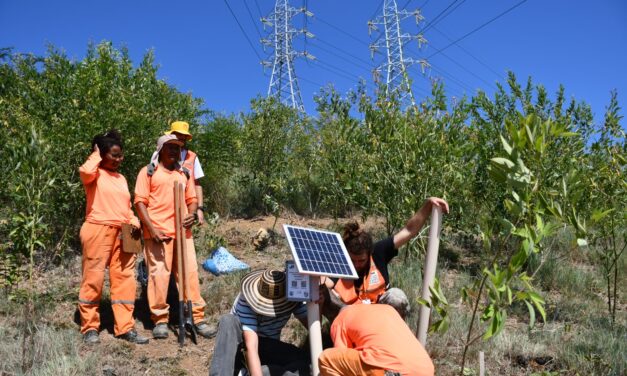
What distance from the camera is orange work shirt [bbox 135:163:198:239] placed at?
5129 millimetres

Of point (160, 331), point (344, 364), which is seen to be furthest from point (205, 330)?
point (344, 364)

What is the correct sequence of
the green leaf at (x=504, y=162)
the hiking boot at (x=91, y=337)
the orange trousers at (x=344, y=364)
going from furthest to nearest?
the hiking boot at (x=91, y=337) < the orange trousers at (x=344, y=364) < the green leaf at (x=504, y=162)

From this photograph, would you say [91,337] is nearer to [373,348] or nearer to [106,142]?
A: [106,142]

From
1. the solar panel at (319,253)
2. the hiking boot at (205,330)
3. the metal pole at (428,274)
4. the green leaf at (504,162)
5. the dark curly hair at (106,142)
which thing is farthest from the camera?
the hiking boot at (205,330)

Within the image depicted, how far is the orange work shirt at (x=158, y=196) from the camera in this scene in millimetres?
5129

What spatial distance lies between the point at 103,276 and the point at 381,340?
2.94m

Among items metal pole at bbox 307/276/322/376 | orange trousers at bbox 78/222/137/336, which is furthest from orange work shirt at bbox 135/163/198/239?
metal pole at bbox 307/276/322/376

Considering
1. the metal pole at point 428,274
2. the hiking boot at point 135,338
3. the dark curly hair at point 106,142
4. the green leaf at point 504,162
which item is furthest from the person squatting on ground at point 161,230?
the green leaf at point 504,162

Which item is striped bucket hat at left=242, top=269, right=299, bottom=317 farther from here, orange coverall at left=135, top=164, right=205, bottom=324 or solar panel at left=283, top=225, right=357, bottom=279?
orange coverall at left=135, top=164, right=205, bottom=324

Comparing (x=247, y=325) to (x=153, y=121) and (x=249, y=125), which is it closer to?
(x=153, y=121)

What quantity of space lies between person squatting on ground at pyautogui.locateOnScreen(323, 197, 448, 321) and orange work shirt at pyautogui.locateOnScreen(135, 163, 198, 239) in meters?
1.86

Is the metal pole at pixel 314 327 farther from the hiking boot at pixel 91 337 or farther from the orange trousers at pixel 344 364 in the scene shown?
the hiking boot at pixel 91 337

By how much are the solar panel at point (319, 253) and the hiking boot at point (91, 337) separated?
2.39m

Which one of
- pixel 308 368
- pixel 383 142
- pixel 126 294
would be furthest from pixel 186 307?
pixel 383 142
